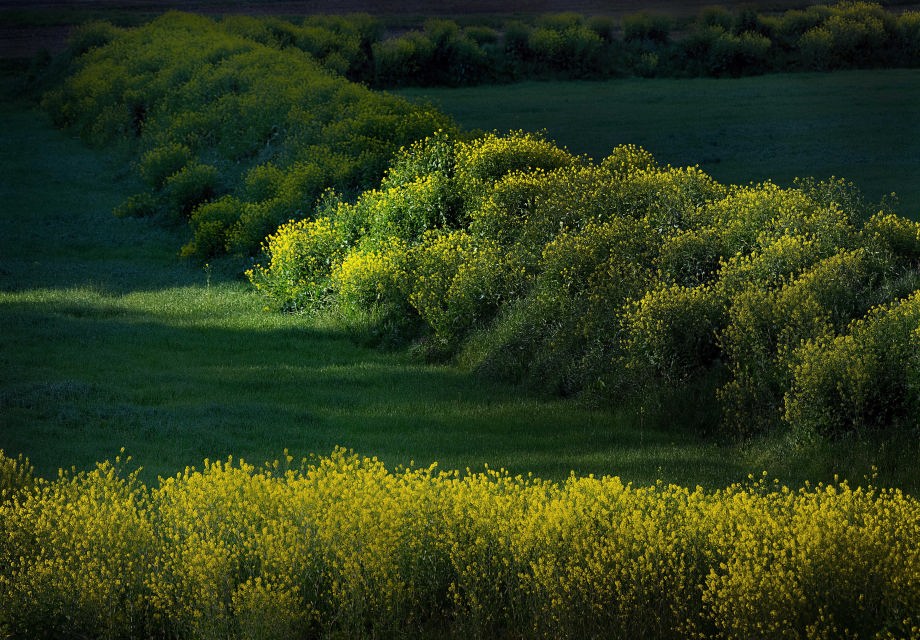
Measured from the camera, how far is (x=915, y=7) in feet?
163

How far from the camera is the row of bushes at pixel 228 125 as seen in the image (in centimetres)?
2252

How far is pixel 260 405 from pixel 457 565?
229 inches

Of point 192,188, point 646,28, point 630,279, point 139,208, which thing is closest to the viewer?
point 630,279

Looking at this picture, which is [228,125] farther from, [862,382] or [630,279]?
[862,382]

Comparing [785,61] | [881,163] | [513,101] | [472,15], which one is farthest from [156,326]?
[472,15]

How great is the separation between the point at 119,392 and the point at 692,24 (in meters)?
44.3

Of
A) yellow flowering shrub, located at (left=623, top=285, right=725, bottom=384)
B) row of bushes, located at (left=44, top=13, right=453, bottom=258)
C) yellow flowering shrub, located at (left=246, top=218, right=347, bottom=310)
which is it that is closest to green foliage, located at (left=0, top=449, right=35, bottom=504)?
yellow flowering shrub, located at (left=623, top=285, right=725, bottom=384)

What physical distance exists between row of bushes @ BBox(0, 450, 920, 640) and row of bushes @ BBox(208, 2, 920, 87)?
40084 mm

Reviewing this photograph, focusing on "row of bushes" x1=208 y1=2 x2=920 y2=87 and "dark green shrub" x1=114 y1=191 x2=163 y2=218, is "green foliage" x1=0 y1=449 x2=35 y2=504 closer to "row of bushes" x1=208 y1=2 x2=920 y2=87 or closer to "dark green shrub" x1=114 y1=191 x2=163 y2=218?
"dark green shrub" x1=114 y1=191 x2=163 y2=218

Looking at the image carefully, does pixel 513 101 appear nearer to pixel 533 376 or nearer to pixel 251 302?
pixel 251 302

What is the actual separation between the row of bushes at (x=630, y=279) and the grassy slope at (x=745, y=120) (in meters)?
9.68

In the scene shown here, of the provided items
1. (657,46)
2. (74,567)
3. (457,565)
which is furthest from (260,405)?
(657,46)

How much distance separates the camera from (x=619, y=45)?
2083 inches

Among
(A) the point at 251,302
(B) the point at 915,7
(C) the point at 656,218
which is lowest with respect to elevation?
(A) the point at 251,302
